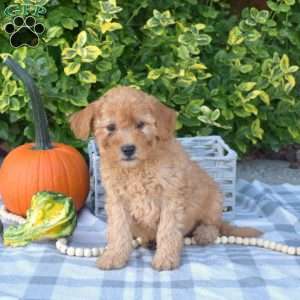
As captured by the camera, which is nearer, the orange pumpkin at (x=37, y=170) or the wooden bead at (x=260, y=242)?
the wooden bead at (x=260, y=242)

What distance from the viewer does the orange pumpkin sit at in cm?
369

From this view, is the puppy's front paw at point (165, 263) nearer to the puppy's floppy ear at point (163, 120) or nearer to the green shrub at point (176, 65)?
the puppy's floppy ear at point (163, 120)

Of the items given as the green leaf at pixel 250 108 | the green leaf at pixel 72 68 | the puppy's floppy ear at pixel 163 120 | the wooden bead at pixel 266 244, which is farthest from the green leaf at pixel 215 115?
the puppy's floppy ear at pixel 163 120

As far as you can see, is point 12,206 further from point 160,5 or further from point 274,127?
point 274,127

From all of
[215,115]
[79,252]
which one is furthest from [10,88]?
[79,252]

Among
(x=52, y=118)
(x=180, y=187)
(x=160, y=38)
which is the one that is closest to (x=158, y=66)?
(x=160, y=38)

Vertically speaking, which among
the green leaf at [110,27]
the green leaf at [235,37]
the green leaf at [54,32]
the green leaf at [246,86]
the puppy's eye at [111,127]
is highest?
the green leaf at [110,27]

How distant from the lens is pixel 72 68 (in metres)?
4.36

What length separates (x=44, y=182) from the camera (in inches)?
146

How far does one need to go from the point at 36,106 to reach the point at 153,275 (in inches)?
54.1

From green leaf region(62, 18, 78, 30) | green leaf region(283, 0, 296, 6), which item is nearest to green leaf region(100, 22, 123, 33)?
green leaf region(62, 18, 78, 30)

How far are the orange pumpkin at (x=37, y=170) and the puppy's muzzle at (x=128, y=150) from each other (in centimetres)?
99

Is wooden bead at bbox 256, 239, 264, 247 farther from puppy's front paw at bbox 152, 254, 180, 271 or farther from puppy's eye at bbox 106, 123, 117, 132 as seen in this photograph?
puppy's eye at bbox 106, 123, 117, 132

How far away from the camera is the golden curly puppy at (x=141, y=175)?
2895 mm
